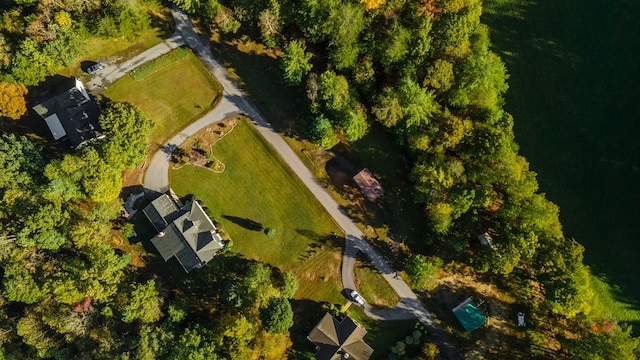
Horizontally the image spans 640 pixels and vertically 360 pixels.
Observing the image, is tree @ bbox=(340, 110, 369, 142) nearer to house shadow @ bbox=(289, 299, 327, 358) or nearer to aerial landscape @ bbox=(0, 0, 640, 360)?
aerial landscape @ bbox=(0, 0, 640, 360)

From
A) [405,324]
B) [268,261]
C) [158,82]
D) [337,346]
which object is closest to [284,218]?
[268,261]

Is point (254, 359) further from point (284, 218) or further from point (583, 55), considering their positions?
point (583, 55)

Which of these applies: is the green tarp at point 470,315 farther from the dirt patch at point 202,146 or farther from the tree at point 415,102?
the dirt patch at point 202,146

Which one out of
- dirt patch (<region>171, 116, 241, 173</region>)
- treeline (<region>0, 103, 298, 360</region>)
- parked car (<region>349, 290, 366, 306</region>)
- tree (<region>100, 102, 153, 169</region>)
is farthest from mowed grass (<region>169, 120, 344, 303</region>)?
tree (<region>100, 102, 153, 169</region>)

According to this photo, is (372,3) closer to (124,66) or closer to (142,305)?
(124,66)

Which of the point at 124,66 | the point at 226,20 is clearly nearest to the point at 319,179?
the point at 226,20

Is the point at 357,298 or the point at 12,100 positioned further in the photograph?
the point at 357,298
